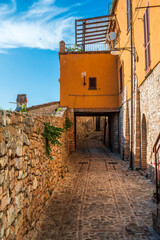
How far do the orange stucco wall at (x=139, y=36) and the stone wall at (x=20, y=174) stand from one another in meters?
4.58

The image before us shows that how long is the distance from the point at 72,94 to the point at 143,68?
7048mm

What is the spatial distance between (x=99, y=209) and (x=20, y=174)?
291 cm

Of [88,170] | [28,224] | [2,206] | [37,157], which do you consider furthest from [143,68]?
[2,206]

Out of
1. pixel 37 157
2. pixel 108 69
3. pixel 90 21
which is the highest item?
pixel 90 21

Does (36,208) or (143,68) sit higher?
(143,68)

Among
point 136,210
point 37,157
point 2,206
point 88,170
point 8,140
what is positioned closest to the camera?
point 2,206

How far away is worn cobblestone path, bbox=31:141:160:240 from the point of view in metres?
4.42

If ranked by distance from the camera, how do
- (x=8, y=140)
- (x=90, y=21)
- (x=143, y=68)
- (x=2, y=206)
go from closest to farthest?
(x=2, y=206)
(x=8, y=140)
(x=143, y=68)
(x=90, y=21)

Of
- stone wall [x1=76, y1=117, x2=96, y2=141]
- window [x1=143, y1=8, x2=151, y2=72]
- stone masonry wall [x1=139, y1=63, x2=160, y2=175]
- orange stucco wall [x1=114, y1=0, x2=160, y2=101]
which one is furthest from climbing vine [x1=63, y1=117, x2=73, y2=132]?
stone wall [x1=76, y1=117, x2=96, y2=141]

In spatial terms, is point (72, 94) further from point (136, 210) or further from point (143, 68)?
point (136, 210)

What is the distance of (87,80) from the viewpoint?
15.1m

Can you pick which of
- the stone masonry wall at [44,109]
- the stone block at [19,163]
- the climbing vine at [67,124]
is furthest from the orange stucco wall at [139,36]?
the stone masonry wall at [44,109]

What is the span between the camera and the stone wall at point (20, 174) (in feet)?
9.32

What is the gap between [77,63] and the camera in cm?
1513
